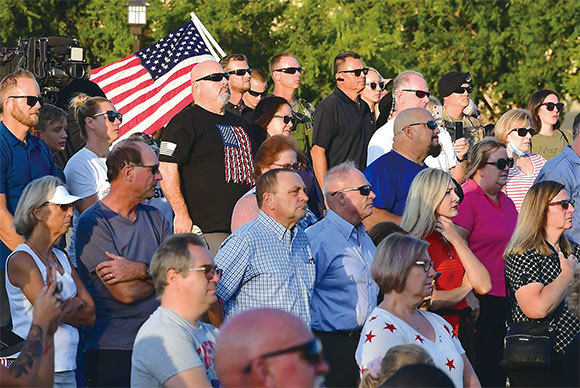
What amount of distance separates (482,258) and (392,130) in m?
1.42

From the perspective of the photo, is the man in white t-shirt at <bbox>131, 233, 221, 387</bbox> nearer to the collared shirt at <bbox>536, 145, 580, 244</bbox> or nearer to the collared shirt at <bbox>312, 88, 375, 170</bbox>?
the collared shirt at <bbox>536, 145, 580, 244</bbox>

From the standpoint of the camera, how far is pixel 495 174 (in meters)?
8.32

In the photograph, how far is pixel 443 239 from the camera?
7.31m

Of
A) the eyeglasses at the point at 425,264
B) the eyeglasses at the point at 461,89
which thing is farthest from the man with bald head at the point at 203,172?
the eyeglasses at the point at 461,89

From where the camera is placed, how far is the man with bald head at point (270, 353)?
305 cm

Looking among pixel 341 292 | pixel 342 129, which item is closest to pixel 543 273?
pixel 341 292

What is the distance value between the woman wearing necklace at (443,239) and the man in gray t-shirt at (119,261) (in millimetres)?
1747

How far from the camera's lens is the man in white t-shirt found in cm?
501

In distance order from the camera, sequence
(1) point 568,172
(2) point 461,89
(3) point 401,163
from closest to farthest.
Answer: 1. (3) point 401,163
2. (1) point 568,172
3. (2) point 461,89

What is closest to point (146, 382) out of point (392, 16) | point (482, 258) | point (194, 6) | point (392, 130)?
point (482, 258)

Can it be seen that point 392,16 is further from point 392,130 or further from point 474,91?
point 392,130

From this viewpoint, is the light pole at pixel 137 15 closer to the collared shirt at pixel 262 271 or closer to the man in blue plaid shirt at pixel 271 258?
the man in blue plaid shirt at pixel 271 258

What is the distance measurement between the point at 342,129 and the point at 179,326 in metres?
4.70

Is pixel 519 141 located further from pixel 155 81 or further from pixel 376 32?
pixel 376 32
